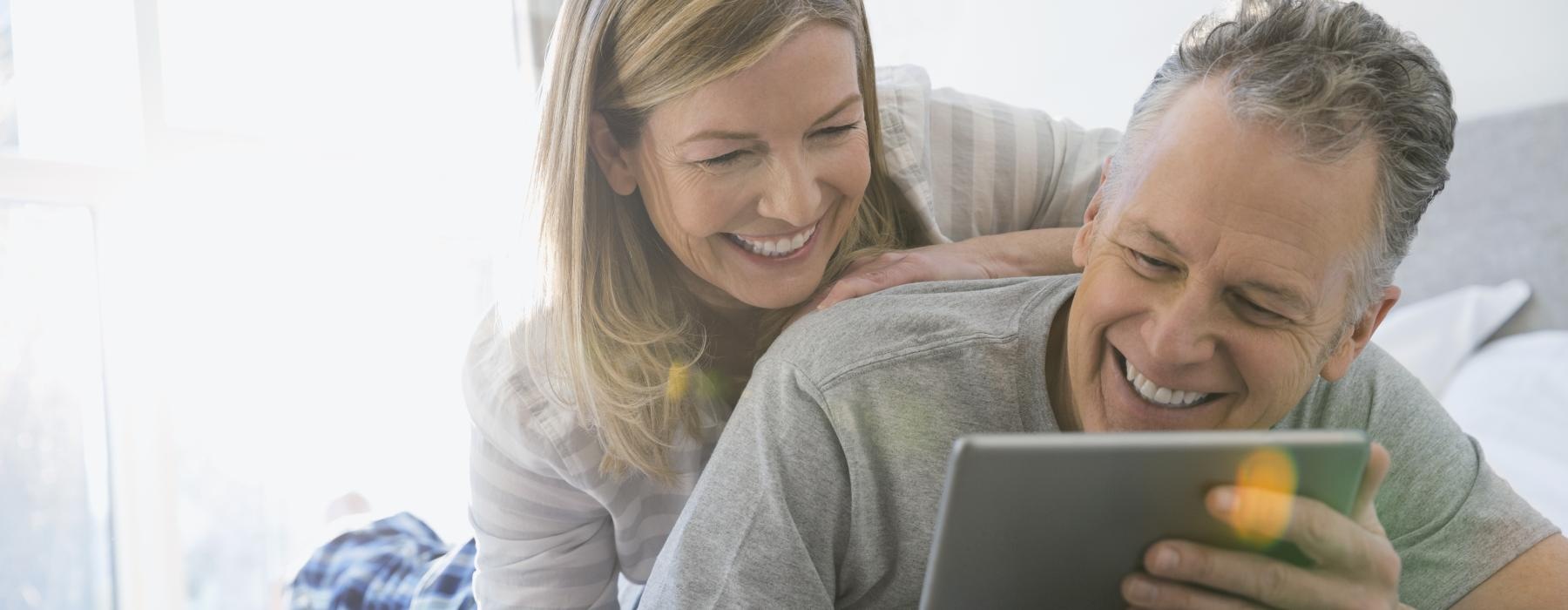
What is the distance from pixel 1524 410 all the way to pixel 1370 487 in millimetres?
1563

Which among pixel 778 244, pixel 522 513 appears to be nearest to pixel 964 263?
pixel 778 244

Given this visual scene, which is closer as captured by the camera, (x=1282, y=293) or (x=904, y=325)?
(x=1282, y=293)

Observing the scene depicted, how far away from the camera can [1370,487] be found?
80cm

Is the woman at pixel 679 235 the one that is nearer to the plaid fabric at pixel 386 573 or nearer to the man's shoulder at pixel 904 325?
the man's shoulder at pixel 904 325

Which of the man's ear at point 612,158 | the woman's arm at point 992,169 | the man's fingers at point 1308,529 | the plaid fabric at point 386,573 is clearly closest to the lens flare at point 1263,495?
the man's fingers at point 1308,529

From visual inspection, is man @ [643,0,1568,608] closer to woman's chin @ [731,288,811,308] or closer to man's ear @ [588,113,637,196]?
woman's chin @ [731,288,811,308]

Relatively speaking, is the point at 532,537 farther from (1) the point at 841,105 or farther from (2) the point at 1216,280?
(2) the point at 1216,280

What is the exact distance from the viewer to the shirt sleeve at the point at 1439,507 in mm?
1031

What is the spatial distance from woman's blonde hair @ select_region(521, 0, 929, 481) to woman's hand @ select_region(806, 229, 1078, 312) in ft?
0.26

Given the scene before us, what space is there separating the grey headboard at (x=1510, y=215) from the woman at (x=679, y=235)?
4.75 ft

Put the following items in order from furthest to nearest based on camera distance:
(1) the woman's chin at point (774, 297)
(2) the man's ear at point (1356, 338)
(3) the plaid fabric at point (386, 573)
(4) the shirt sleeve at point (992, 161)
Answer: (3) the plaid fabric at point (386, 573), (4) the shirt sleeve at point (992, 161), (1) the woman's chin at point (774, 297), (2) the man's ear at point (1356, 338)

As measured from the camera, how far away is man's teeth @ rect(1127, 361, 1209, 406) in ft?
3.28

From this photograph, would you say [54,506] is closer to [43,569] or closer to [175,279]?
[43,569]

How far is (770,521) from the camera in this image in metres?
0.97
